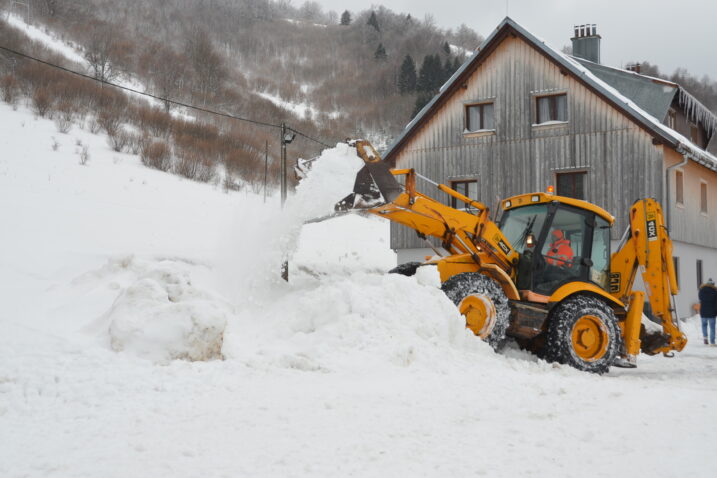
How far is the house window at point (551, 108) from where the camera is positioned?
60.9 feet

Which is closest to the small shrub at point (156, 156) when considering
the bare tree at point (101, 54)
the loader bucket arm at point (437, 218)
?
the bare tree at point (101, 54)

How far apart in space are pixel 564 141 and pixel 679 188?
141 inches

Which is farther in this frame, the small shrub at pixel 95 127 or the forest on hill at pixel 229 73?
the forest on hill at pixel 229 73

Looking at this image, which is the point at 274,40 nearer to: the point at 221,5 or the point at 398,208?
the point at 221,5

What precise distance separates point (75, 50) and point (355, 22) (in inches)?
2693

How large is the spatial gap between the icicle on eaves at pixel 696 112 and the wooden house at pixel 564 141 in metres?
0.06

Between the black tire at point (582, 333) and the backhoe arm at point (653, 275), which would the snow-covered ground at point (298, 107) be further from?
the black tire at point (582, 333)

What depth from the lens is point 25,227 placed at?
11891 millimetres

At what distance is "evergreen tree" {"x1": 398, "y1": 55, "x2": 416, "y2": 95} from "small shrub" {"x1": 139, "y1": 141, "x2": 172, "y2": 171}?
145 ft

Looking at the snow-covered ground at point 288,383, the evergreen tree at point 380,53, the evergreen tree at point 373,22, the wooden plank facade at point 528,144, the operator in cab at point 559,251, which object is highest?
the evergreen tree at point 373,22

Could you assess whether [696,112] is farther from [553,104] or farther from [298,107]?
[298,107]

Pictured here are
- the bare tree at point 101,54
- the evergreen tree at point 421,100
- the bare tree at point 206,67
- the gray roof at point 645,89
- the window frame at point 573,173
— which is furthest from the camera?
the evergreen tree at point 421,100

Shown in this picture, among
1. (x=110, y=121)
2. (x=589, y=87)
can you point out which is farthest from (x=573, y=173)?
(x=110, y=121)

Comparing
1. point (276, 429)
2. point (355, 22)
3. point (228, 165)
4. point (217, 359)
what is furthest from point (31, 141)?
point (355, 22)
